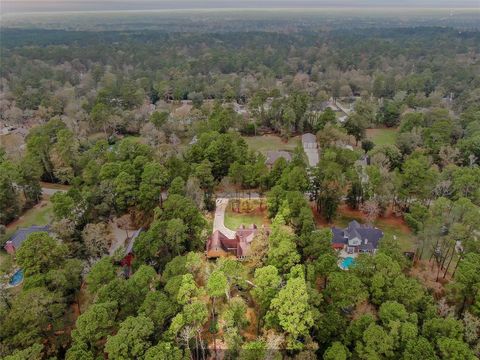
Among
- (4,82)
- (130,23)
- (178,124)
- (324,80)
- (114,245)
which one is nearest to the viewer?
(114,245)

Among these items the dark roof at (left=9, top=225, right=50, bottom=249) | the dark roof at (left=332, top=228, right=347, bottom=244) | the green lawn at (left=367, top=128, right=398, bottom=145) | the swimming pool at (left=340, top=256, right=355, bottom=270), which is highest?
the dark roof at (left=9, top=225, right=50, bottom=249)

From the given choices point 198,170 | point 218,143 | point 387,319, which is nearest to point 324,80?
point 218,143

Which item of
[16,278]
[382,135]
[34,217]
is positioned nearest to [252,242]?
[16,278]

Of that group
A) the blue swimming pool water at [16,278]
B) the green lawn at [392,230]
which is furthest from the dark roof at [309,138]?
the blue swimming pool water at [16,278]

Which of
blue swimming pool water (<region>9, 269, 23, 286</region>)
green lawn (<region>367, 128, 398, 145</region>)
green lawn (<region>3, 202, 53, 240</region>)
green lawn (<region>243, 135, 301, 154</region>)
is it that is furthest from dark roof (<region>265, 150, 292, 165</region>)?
blue swimming pool water (<region>9, 269, 23, 286</region>)

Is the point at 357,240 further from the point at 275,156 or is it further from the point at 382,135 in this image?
the point at 382,135

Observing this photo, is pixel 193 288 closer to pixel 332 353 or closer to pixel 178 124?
pixel 332 353

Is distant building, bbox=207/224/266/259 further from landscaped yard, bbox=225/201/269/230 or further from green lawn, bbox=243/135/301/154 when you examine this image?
green lawn, bbox=243/135/301/154
